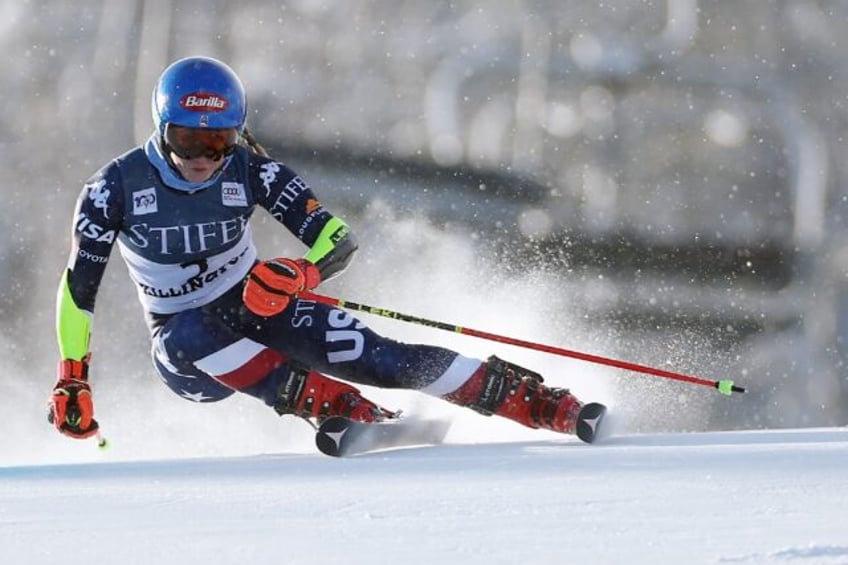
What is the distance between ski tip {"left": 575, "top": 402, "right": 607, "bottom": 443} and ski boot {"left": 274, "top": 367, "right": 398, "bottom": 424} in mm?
544

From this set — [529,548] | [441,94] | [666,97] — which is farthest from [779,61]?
[529,548]

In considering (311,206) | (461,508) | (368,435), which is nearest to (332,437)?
(368,435)

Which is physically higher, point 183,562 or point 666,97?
point 666,97

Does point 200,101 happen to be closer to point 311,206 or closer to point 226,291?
point 311,206

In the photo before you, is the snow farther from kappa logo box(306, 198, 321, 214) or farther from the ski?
kappa logo box(306, 198, 321, 214)

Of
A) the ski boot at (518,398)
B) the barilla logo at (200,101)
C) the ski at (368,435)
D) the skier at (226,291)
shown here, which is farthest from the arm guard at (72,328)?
the ski boot at (518,398)

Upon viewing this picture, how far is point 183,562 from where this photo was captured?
172 centimetres

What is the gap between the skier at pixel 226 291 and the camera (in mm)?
3459

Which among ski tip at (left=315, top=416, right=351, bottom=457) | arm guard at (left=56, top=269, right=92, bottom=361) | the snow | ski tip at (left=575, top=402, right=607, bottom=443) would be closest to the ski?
ski tip at (left=315, top=416, right=351, bottom=457)

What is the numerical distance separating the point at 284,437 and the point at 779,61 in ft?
10.8

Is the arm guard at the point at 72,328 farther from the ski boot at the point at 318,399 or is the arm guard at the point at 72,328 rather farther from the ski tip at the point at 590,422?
the ski tip at the point at 590,422

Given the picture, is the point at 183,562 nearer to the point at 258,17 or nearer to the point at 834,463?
the point at 834,463

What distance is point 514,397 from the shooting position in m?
3.48

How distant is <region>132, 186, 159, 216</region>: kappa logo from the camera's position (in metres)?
3.57
